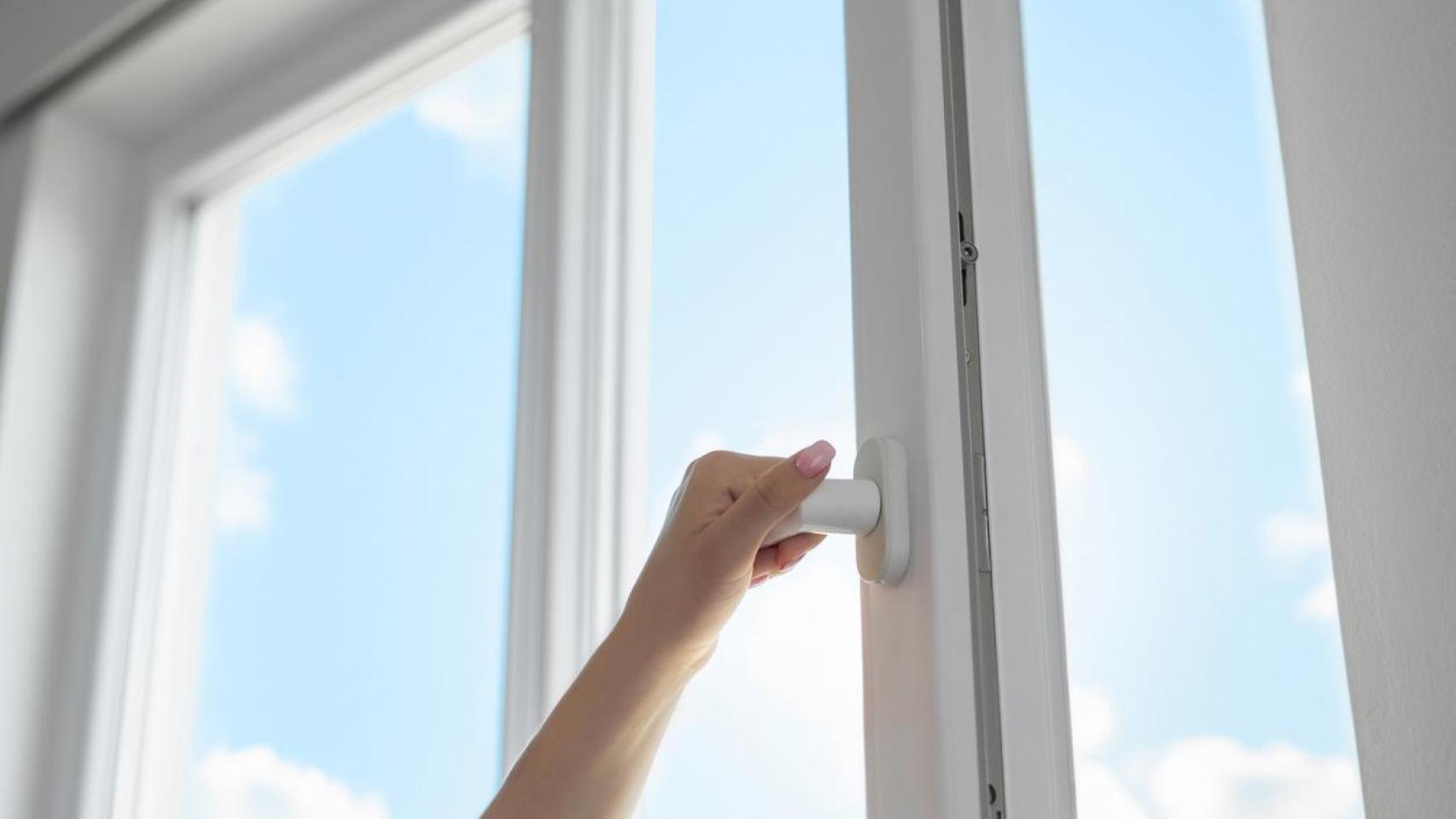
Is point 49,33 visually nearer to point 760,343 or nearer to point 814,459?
point 760,343

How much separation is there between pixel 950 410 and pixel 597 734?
0.81ft

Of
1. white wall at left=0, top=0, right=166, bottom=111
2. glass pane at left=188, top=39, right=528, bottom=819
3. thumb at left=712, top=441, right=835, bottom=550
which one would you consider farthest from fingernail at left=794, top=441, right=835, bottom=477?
white wall at left=0, top=0, right=166, bottom=111

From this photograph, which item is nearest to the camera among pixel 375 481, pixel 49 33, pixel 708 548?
pixel 708 548

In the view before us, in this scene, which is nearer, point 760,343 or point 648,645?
point 648,645

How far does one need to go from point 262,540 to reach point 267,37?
0.55m

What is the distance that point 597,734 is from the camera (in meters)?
0.68

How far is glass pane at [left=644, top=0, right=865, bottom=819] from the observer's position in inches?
34.4

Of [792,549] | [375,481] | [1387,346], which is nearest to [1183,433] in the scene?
[1387,346]

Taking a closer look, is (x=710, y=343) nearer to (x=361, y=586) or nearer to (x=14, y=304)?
(x=361, y=586)

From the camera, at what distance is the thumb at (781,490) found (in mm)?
624

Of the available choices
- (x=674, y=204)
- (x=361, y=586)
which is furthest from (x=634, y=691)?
(x=361, y=586)

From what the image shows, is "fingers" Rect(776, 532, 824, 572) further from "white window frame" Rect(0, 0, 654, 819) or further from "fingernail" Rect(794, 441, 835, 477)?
"white window frame" Rect(0, 0, 654, 819)

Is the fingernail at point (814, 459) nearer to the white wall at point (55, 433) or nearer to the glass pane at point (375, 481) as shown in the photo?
the glass pane at point (375, 481)

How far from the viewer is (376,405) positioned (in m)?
1.30
